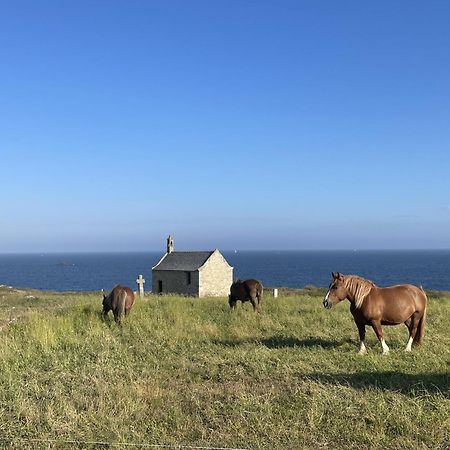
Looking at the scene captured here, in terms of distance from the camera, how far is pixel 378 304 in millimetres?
11477

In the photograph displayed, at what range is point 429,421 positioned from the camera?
661 centimetres

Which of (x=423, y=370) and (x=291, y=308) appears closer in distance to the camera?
(x=423, y=370)

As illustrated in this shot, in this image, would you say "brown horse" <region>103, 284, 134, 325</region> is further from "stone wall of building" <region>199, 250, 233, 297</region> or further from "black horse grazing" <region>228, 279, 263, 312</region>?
"stone wall of building" <region>199, 250, 233, 297</region>

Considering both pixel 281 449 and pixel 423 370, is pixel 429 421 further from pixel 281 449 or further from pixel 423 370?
pixel 423 370

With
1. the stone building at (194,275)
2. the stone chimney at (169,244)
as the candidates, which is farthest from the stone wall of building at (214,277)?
the stone chimney at (169,244)

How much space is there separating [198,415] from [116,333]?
7468mm

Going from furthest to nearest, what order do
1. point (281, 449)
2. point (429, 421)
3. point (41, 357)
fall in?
point (41, 357) < point (429, 421) < point (281, 449)

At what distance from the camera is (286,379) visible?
8875 millimetres

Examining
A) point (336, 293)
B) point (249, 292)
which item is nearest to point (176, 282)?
point (249, 292)

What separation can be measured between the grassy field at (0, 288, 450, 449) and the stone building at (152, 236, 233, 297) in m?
30.9

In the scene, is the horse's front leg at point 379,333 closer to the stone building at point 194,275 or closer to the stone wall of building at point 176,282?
the stone building at point 194,275

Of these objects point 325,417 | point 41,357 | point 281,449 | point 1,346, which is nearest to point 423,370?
point 325,417

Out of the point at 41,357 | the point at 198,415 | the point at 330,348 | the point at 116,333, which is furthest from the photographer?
the point at 116,333

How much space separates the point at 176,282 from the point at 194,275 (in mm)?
2609
